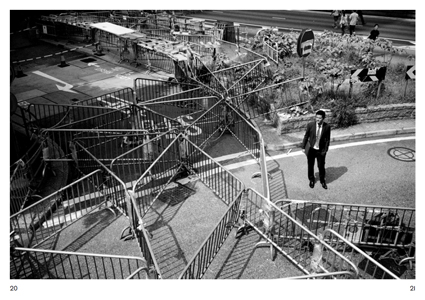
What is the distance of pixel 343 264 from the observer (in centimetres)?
731

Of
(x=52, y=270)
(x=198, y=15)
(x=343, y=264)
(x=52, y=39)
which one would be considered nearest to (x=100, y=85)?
(x=52, y=39)

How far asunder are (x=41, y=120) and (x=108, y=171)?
5923mm

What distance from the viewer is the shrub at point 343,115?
39.5ft

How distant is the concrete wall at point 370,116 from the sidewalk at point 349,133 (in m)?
0.13

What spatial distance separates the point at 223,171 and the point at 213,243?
243 centimetres

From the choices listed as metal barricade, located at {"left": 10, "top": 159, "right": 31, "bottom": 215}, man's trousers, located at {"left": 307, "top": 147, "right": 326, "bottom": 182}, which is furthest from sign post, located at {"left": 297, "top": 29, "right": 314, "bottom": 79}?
metal barricade, located at {"left": 10, "top": 159, "right": 31, "bottom": 215}

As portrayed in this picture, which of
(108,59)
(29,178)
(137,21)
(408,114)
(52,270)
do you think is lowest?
(52,270)

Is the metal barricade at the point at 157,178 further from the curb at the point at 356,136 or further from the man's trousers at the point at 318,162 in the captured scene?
the man's trousers at the point at 318,162

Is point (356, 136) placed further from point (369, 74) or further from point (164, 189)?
point (164, 189)

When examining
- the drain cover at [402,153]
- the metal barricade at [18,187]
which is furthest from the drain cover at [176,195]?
the drain cover at [402,153]

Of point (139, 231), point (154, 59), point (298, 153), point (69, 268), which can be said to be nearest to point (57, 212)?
point (69, 268)

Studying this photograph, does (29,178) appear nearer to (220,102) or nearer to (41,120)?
(41,120)

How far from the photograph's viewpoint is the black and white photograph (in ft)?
24.0

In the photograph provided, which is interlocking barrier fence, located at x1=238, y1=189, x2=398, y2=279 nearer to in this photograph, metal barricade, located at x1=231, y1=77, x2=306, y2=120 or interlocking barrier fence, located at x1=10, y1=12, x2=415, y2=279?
interlocking barrier fence, located at x1=10, y1=12, x2=415, y2=279
